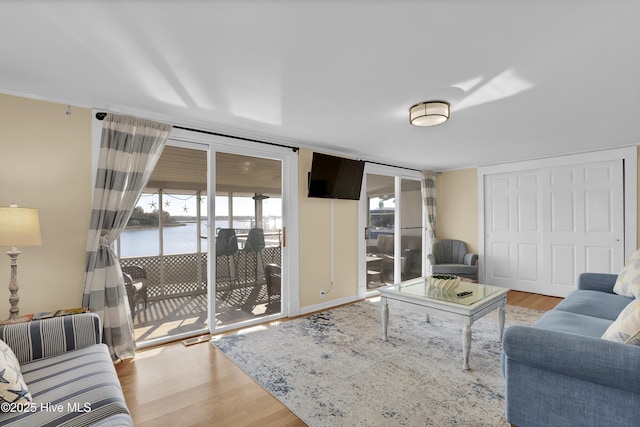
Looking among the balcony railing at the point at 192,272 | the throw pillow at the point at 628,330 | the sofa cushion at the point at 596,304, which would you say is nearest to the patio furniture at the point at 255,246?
the balcony railing at the point at 192,272

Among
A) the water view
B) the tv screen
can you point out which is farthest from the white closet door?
the water view

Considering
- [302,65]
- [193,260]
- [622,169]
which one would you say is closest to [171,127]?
[193,260]

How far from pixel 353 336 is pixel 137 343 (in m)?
2.18

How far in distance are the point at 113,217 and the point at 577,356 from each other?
11.2 ft

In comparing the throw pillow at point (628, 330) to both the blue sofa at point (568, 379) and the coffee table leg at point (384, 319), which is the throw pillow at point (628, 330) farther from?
the coffee table leg at point (384, 319)

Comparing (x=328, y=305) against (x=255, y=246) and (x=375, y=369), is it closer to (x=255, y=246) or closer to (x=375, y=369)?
(x=255, y=246)

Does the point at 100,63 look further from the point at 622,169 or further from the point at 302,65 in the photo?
the point at 622,169

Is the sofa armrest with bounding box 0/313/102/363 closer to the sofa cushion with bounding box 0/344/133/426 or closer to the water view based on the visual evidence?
the sofa cushion with bounding box 0/344/133/426

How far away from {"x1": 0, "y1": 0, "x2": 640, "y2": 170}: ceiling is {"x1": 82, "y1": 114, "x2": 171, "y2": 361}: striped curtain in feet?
0.83

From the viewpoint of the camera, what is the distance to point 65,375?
1636 mm

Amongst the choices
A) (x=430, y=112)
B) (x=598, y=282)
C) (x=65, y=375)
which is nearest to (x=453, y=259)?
(x=598, y=282)

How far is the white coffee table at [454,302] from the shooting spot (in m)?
2.60

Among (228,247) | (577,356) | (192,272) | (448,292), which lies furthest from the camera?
(228,247)

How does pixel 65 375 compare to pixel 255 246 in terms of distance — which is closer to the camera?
pixel 65 375
